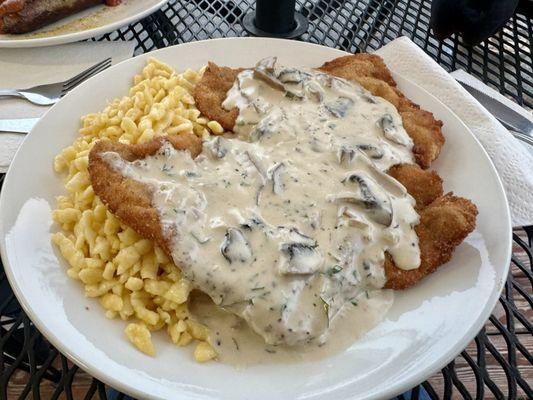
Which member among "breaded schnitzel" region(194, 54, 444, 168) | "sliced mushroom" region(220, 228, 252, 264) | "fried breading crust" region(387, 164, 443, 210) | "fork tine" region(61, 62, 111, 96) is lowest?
"sliced mushroom" region(220, 228, 252, 264)

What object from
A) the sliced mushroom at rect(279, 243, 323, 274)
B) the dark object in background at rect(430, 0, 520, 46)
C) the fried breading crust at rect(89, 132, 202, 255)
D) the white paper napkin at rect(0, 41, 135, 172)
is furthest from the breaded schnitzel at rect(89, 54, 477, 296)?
the white paper napkin at rect(0, 41, 135, 172)

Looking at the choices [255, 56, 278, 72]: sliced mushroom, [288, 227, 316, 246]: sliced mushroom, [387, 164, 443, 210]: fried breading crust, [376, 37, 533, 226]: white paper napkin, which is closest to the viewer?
[288, 227, 316, 246]: sliced mushroom

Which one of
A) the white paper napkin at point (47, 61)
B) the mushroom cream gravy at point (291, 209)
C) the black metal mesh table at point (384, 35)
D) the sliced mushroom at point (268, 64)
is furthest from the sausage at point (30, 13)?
the mushroom cream gravy at point (291, 209)

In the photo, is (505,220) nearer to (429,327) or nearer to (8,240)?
(429,327)

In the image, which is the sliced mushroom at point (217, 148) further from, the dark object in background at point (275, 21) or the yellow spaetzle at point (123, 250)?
the dark object in background at point (275, 21)

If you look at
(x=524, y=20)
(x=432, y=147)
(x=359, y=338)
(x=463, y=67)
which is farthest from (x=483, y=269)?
(x=524, y=20)

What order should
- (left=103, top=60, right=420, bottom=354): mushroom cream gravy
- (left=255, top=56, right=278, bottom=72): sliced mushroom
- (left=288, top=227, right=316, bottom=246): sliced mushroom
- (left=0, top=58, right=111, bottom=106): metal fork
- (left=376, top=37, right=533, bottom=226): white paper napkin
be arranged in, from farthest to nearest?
(left=0, top=58, right=111, bottom=106): metal fork → (left=255, top=56, right=278, bottom=72): sliced mushroom → (left=376, top=37, right=533, bottom=226): white paper napkin → (left=288, top=227, right=316, bottom=246): sliced mushroom → (left=103, top=60, right=420, bottom=354): mushroom cream gravy

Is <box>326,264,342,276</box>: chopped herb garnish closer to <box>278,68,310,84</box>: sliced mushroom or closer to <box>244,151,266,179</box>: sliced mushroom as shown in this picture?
<box>244,151,266,179</box>: sliced mushroom
